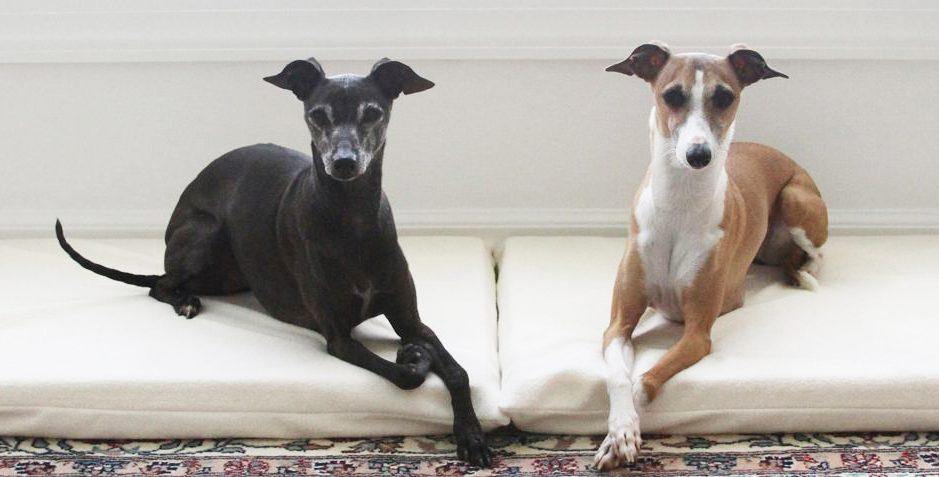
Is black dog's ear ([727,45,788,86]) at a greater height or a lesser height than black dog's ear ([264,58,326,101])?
greater

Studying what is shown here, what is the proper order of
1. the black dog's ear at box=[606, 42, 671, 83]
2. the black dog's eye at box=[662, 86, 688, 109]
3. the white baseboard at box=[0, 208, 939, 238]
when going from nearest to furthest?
the black dog's eye at box=[662, 86, 688, 109] → the black dog's ear at box=[606, 42, 671, 83] → the white baseboard at box=[0, 208, 939, 238]

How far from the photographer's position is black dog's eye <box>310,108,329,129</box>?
2283mm

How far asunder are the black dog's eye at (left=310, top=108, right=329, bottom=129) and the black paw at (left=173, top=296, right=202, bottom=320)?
2.31 feet

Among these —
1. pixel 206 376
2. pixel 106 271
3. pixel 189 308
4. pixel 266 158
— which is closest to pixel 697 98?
pixel 266 158

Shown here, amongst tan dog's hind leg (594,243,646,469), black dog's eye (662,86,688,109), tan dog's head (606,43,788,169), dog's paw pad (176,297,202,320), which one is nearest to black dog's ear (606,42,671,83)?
tan dog's head (606,43,788,169)

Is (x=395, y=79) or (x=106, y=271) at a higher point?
(x=395, y=79)

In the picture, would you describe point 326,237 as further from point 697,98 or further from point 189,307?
point 697,98

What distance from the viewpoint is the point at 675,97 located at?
231cm

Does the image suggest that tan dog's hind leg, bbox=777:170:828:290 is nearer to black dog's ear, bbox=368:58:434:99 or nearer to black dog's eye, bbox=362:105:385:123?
black dog's ear, bbox=368:58:434:99

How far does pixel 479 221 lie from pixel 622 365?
3.87ft

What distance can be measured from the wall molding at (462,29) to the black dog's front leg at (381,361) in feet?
3.59

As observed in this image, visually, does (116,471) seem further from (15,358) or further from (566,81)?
(566,81)

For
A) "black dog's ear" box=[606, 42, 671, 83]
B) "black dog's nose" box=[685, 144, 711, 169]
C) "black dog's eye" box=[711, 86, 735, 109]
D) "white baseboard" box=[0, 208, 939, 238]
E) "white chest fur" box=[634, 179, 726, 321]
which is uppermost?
"black dog's ear" box=[606, 42, 671, 83]

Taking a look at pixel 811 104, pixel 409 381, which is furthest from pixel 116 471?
pixel 811 104
